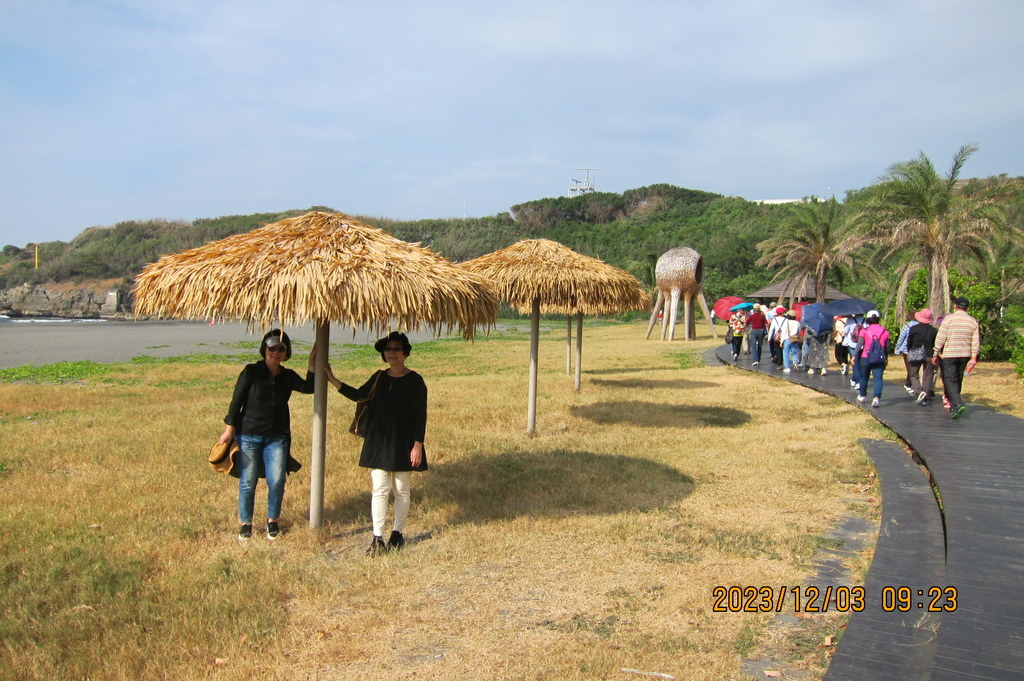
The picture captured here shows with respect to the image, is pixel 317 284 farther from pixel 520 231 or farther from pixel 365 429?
pixel 520 231

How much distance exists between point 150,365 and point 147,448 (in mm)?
14055

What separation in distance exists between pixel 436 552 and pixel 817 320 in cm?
1354

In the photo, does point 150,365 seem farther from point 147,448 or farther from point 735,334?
point 735,334

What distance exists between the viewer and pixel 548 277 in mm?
10180

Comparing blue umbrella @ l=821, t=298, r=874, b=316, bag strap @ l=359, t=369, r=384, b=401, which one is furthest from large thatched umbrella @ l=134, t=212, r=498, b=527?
blue umbrella @ l=821, t=298, r=874, b=316

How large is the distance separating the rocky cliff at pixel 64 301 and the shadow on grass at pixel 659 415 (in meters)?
91.7

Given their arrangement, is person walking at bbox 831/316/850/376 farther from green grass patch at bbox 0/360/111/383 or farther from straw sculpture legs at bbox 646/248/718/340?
green grass patch at bbox 0/360/111/383

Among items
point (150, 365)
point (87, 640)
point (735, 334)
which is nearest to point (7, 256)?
point (150, 365)

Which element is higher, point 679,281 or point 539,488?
point 679,281

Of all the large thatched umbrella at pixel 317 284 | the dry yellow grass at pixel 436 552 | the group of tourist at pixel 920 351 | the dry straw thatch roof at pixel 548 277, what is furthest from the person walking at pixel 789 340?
the large thatched umbrella at pixel 317 284

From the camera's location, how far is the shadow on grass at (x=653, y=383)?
15377 millimetres

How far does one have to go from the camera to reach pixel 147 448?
8773mm

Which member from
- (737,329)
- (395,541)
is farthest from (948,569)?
(737,329)

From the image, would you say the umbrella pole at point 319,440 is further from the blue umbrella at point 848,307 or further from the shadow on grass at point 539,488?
the blue umbrella at point 848,307
